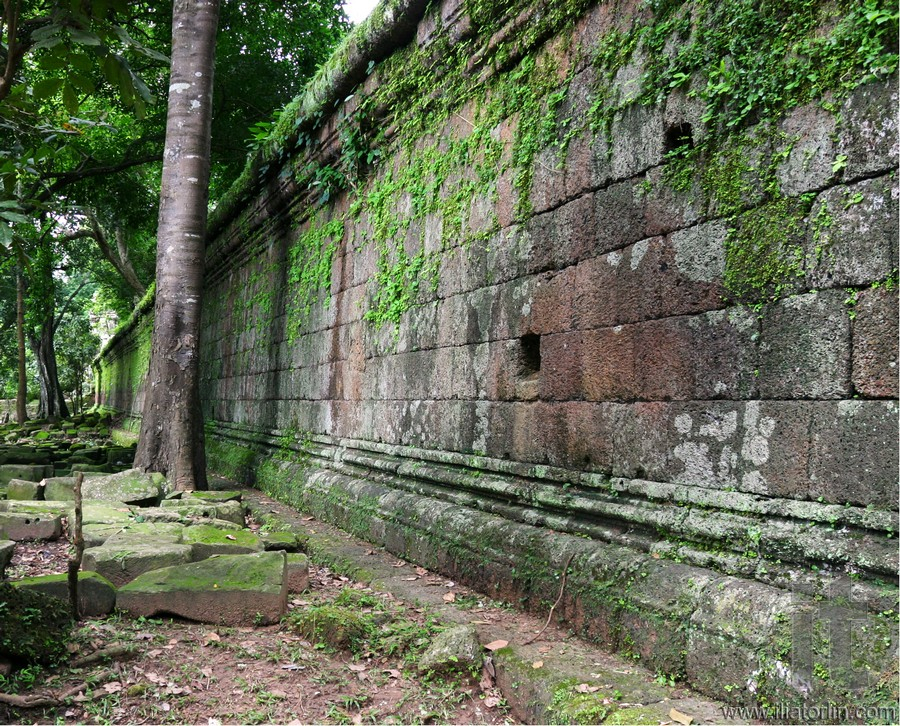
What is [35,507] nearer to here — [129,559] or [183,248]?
[129,559]

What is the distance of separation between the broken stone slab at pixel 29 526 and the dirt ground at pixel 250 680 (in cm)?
233

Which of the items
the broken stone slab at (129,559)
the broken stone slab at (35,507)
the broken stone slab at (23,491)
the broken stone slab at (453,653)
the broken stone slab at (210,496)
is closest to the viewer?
the broken stone slab at (453,653)

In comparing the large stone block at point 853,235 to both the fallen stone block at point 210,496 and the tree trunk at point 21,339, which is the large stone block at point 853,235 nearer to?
the fallen stone block at point 210,496

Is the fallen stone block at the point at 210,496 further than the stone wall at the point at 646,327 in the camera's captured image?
Yes

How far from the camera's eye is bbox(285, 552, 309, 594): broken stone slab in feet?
14.3

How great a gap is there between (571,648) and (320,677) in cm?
115

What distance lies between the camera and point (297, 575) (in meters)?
4.42

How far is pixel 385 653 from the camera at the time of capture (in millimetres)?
3391

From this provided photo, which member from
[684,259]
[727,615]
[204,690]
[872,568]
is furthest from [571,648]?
[684,259]

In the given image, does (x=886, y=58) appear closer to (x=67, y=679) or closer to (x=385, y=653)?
(x=385, y=653)

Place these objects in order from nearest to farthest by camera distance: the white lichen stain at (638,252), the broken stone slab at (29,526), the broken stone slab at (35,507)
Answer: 1. the white lichen stain at (638,252)
2. the broken stone slab at (29,526)
3. the broken stone slab at (35,507)

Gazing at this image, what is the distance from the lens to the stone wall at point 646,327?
253cm

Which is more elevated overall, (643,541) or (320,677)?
(643,541)

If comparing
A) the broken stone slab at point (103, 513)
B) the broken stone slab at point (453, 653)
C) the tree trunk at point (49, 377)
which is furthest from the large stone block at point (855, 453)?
the tree trunk at point (49, 377)
